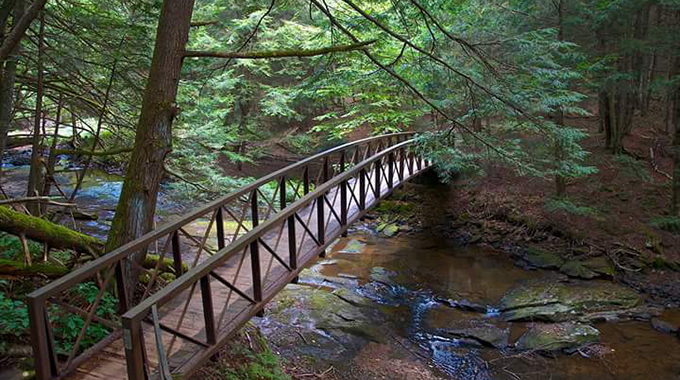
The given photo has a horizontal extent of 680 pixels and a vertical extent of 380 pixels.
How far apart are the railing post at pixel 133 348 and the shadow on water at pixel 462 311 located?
4.75m

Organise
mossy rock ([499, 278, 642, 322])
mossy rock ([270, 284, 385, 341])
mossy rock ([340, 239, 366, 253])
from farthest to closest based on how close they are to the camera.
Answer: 1. mossy rock ([340, 239, 366, 253])
2. mossy rock ([499, 278, 642, 322])
3. mossy rock ([270, 284, 385, 341])

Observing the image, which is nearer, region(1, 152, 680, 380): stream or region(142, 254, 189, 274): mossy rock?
region(142, 254, 189, 274): mossy rock

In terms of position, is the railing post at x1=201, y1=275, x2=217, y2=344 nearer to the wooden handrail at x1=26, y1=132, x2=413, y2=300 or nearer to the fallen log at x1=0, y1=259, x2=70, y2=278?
the wooden handrail at x1=26, y1=132, x2=413, y2=300

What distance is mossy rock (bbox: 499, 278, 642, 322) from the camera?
307 inches

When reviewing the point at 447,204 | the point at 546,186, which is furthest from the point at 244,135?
the point at 546,186

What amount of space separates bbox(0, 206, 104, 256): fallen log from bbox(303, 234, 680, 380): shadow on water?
5011 millimetres

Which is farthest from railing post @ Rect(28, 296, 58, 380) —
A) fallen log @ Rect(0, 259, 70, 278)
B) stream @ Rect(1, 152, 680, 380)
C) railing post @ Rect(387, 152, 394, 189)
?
railing post @ Rect(387, 152, 394, 189)

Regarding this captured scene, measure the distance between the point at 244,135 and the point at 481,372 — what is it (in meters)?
12.6

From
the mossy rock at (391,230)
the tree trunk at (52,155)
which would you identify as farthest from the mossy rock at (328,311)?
the tree trunk at (52,155)

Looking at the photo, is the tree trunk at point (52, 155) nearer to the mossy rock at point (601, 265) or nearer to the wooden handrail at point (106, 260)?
the wooden handrail at point (106, 260)

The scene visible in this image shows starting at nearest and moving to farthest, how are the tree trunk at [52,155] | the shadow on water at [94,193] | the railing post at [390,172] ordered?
1. the tree trunk at [52,155]
2. the railing post at [390,172]
3. the shadow on water at [94,193]

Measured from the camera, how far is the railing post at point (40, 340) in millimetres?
3048

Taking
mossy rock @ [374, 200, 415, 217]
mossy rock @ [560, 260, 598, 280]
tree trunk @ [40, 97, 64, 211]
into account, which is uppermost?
tree trunk @ [40, 97, 64, 211]

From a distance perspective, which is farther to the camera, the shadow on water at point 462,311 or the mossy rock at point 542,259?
the mossy rock at point 542,259
